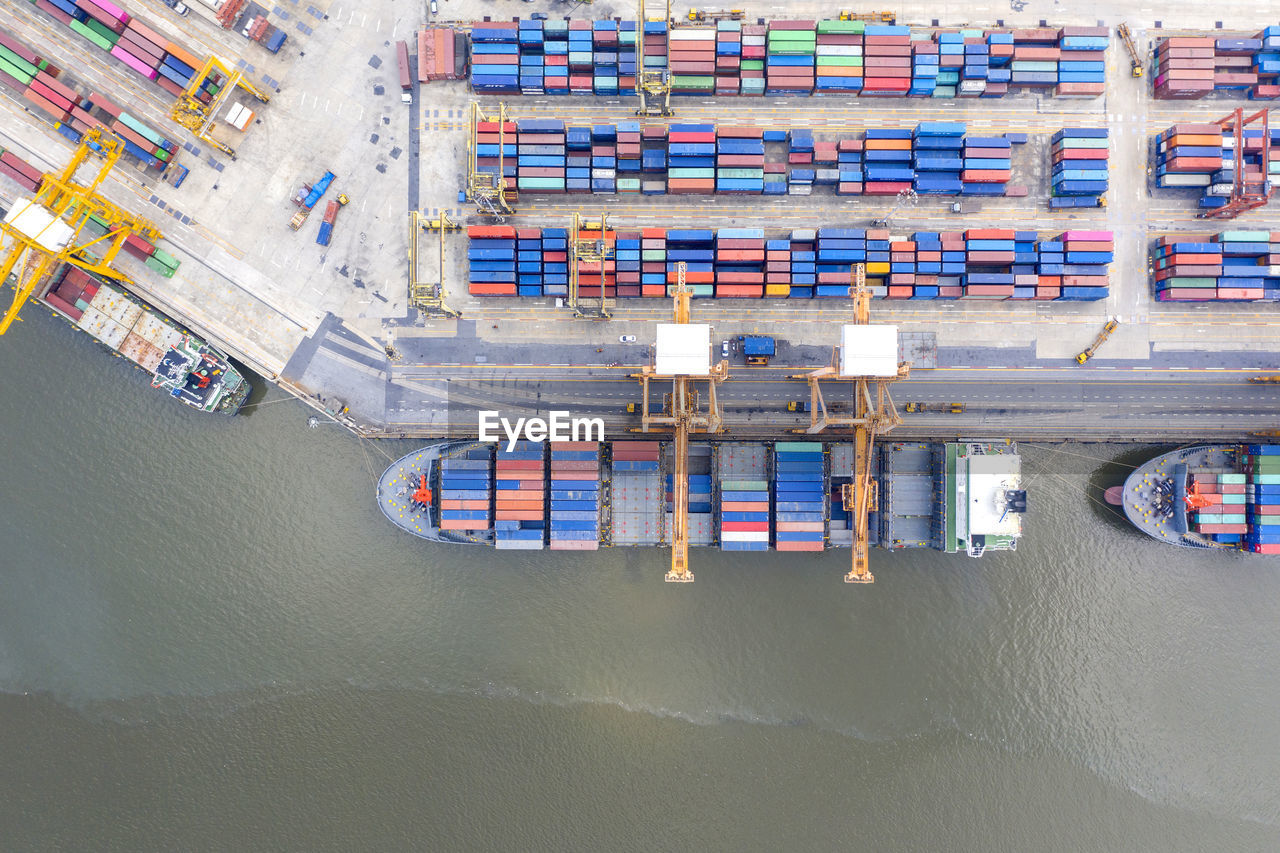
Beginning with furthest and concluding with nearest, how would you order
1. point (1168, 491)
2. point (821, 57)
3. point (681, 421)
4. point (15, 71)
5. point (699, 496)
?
point (699, 496)
point (1168, 491)
point (821, 57)
point (15, 71)
point (681, 421)

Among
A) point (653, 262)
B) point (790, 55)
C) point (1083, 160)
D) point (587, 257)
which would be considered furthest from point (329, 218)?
point (1083, 160)

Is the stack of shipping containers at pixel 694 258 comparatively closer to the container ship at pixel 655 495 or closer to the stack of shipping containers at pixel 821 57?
the stack of shipping containers at pixel 821 57

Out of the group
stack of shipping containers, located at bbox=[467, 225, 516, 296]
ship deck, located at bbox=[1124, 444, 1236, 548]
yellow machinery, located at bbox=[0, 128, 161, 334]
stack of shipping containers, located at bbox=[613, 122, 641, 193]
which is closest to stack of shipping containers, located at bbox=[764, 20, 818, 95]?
stack of shipping containers, located at bbox=[613, 122, 641, 193]

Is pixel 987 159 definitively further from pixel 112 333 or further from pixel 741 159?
pixel 112 333

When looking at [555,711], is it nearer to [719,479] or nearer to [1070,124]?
[719,479]

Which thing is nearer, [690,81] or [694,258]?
[690,81]

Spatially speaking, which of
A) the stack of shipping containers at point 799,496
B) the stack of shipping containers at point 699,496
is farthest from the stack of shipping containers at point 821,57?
the stack of shipping containers at point 699,496

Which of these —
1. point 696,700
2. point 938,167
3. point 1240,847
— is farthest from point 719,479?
point 1240,847
